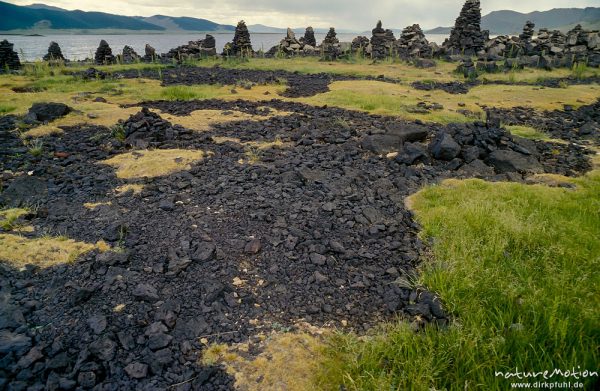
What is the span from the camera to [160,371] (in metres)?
4.22

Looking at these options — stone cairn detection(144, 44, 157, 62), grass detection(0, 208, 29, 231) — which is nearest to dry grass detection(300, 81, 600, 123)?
grass detection(0, 208, 29, 231)

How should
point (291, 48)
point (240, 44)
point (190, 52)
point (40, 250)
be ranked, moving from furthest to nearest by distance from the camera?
1. point (291, 48)
2. point (240, 44)
3. point (190, 52)
4. point (40, 250)

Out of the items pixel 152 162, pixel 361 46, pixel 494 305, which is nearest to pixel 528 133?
pixel 494 305

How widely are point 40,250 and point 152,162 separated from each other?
14.1 feet

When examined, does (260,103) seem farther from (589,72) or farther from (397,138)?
(589,72)

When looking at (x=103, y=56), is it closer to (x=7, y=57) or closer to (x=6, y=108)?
(x=7, y=57)

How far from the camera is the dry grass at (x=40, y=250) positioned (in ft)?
19.8

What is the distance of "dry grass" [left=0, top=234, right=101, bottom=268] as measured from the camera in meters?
6.02

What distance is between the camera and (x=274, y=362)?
4387 millimetres

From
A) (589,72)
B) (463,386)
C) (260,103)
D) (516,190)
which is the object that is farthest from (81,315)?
(589,72)

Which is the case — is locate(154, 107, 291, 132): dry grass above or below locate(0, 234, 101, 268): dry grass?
above

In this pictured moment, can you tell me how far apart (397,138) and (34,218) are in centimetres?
949

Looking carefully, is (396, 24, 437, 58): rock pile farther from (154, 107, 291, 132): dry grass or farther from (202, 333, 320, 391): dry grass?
(202, 333, 320, 391): dry grass

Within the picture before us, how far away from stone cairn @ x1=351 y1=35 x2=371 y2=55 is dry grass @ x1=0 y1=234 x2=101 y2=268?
41.2m
